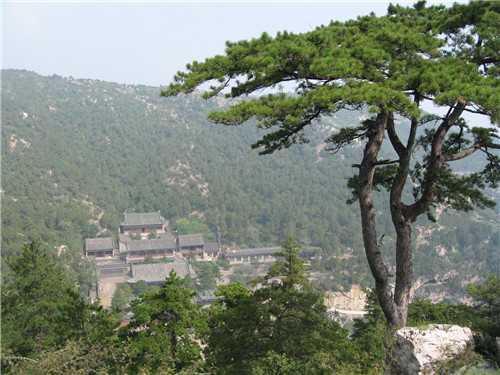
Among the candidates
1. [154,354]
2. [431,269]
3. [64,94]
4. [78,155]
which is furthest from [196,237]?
[64,94]

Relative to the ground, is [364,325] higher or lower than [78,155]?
lower

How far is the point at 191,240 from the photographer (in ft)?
153

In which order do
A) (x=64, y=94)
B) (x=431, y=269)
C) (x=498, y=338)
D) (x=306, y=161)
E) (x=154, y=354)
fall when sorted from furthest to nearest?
1. (x=64, y=94)
2. (x=306, y=161)
3. (x=431, y=269)
4. (x=154, y=354)
5. (x=498, y=338)

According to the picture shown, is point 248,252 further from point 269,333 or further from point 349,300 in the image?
point 269,333

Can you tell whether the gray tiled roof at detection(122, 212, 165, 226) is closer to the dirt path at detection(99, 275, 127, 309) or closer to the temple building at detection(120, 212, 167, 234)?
the temple building at detection(120, 212, 167, 234)

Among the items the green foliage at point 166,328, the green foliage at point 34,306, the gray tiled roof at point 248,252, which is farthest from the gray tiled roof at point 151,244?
the green foliage at point 166,328

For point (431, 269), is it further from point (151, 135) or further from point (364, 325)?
point (151, 135)

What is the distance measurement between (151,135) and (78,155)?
50.2ft

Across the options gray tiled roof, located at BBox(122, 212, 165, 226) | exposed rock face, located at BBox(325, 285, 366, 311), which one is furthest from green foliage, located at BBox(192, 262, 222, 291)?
gray tiled roof, located at BBox(122, 212, 165, 226)

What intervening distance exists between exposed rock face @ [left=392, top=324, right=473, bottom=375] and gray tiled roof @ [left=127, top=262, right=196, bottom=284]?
31.4 m

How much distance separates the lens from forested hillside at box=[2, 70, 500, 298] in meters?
45.5

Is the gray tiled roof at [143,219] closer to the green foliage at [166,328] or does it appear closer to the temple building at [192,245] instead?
the temple building at [192,245]

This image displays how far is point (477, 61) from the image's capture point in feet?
19.4

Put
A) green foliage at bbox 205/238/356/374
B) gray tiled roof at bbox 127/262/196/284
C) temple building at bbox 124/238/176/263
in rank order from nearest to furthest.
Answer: green foliage at bbox 205/238/356/374 < gray tiled roof at bbox 127/262/196/284 < temple building at bbox 124/238/176/263
